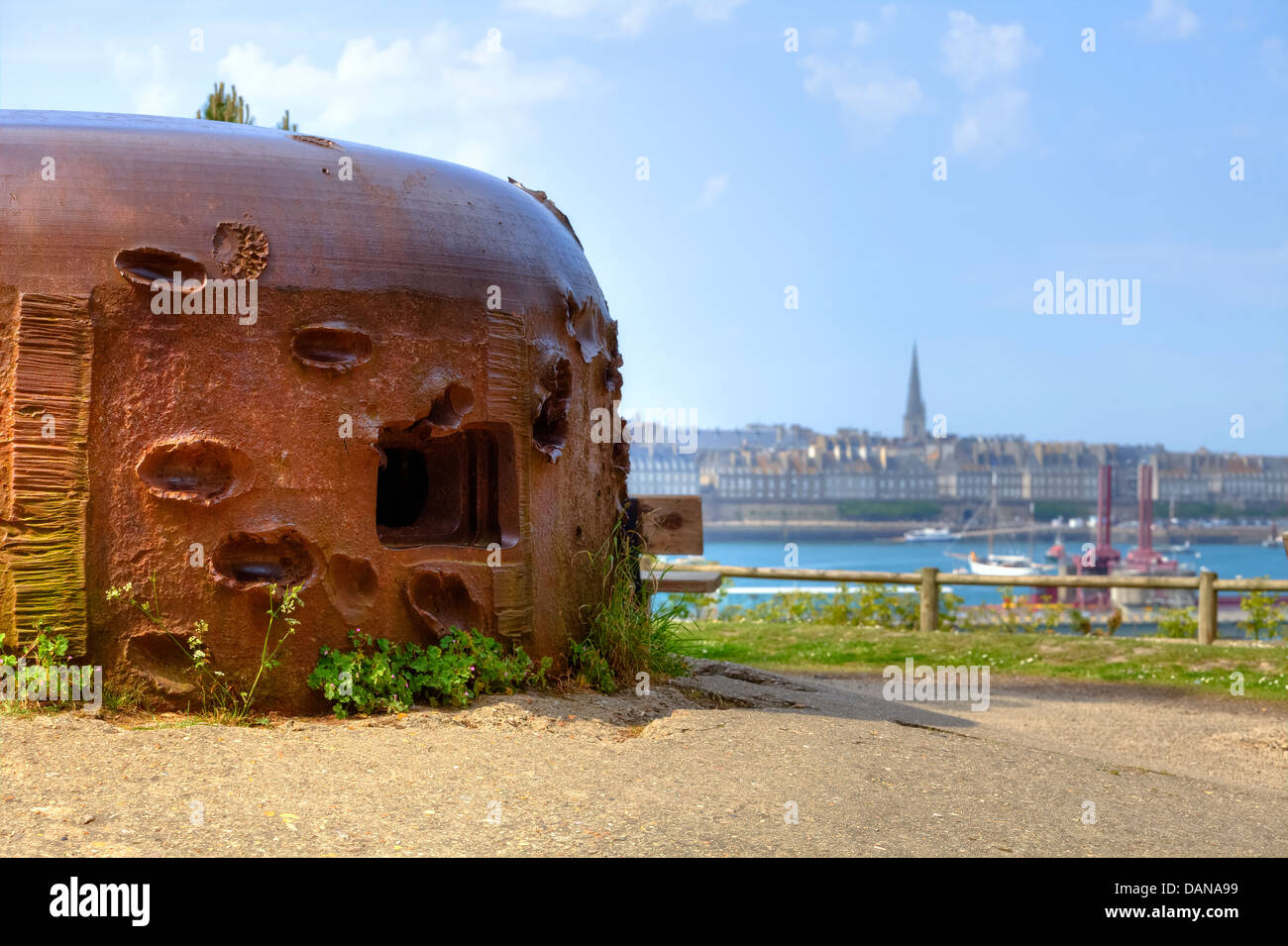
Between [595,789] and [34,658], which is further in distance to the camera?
[34,658]

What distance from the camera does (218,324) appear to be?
5.34 meters

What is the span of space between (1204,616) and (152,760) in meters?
10.4

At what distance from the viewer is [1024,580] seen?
12703 millimetres

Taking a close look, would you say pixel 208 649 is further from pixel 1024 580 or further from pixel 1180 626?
pixel 1180 626

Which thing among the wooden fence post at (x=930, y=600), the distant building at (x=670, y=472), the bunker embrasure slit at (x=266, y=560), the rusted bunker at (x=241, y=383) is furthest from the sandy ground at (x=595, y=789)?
the distant building at (x=670, y=472)

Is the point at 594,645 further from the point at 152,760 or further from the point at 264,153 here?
the point at 264,153

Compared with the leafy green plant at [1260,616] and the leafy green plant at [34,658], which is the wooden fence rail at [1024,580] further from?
the leafy green plant at [34,658]

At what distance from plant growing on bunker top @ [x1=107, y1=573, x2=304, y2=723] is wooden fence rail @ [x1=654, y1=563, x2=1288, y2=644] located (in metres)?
6.63

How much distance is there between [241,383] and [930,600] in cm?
922

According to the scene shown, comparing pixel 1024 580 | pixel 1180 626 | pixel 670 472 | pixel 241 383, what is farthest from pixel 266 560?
pixel 670 472

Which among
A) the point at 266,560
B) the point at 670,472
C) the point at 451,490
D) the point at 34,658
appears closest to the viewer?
the point at 34,658

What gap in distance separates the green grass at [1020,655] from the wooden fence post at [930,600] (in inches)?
19.9

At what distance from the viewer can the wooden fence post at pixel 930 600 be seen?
12.8 metres

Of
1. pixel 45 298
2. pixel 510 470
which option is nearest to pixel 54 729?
pixel 45 298
